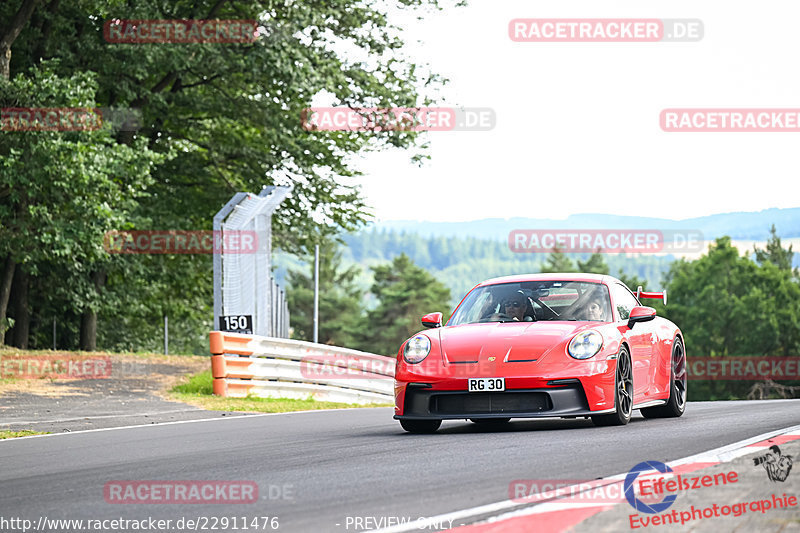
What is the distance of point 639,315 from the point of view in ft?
33.7

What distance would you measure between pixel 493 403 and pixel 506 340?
0.61 metres

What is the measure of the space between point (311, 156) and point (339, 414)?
15353 millimetres

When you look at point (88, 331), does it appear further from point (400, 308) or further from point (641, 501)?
point (400, 308)

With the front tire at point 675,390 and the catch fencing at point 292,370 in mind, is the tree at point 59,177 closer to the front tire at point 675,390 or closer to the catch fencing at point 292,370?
the catch fencing at point 292,370

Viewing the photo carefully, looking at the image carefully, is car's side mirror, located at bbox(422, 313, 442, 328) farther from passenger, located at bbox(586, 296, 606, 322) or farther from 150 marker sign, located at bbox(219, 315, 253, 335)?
150 marker sign, located at bbox(219, 315, 253, 335)

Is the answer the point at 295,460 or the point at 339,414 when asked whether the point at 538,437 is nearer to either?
the point at 295,460

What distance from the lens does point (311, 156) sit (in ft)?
93.5

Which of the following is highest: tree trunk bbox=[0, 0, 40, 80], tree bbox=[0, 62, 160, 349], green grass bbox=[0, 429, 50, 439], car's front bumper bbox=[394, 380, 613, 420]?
tree trunk bbox=[0, 0, 40, 80]

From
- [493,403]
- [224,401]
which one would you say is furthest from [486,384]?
[224,401]

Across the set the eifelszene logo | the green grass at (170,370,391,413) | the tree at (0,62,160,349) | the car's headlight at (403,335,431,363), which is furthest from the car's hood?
the tree at (0,62,160,349)

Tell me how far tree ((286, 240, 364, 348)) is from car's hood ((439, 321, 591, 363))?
332 ft

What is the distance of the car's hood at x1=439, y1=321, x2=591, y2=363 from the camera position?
365 inches

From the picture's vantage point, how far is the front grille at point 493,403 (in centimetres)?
910

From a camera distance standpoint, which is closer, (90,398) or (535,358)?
(535,358)
